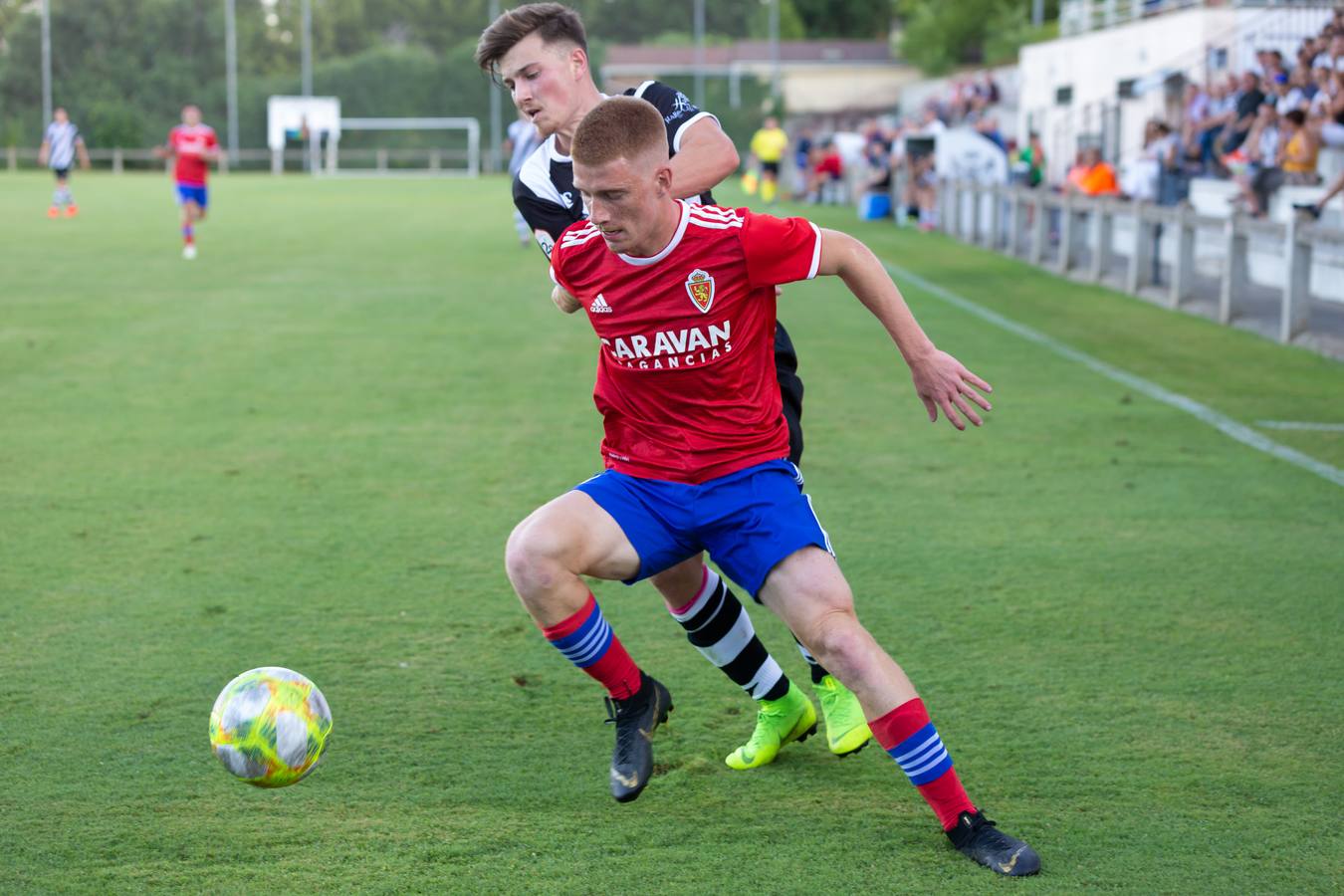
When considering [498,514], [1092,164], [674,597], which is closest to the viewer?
[674,597]

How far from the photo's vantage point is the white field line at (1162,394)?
28.2 ft

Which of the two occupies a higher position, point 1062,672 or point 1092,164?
point 1092,164

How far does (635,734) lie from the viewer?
4.21m

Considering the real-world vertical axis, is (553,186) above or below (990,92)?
below

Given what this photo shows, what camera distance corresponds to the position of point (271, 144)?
217 ft

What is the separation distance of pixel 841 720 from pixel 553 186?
1796 mm

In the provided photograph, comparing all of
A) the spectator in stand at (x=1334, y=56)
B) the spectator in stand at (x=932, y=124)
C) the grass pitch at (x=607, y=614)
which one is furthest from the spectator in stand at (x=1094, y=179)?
the grass pitch at (x=607, y=614)

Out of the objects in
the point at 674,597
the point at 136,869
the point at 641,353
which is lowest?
the point at 136,869

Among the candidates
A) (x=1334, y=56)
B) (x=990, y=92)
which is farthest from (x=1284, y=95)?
(x=990, y=92)

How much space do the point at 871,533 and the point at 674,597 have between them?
2716 mm

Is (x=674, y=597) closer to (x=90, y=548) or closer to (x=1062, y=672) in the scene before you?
(x=1062, y=672)

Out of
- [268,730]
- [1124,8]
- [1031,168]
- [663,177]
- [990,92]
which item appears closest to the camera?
[663,177]

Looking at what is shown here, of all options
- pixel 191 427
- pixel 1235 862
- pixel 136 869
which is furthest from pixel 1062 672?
pixel 191 427

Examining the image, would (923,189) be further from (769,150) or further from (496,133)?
(496,133)
